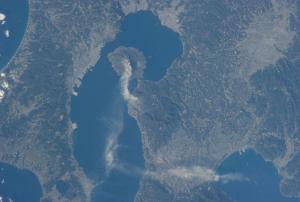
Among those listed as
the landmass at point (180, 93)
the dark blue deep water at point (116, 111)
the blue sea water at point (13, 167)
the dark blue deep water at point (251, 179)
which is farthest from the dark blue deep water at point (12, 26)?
the dark blue deep water at point (251, 179)

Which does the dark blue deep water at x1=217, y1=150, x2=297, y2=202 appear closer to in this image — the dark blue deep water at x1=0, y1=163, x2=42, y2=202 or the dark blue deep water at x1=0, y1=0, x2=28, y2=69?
the dark blue deep water at x1=0, y1=163, x2=42, y2=202

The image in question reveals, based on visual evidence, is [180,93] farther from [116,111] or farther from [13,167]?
[13,167]

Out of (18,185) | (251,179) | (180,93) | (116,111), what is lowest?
(18,185)

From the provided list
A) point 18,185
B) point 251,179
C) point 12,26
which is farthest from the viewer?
point 251,179

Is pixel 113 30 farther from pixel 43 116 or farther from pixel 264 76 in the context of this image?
pixel 264 76

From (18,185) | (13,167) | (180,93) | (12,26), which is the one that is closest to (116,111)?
(180,93)

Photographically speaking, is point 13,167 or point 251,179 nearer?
point 13,167

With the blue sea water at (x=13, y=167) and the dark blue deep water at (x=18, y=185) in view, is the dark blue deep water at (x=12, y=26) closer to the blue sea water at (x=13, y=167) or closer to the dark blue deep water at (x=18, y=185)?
the blue sea water at (x=13, y=167)

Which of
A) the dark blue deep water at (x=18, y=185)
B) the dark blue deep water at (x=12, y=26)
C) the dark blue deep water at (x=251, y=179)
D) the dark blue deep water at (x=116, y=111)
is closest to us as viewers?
the dark blue deep water at (x=18, y=185)
